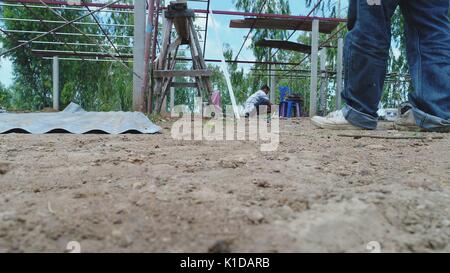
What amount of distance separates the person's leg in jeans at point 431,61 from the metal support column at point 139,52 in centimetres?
255

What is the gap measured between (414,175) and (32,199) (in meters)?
1.01

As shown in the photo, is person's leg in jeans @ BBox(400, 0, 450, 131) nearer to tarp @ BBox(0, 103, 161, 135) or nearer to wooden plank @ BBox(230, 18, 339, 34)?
tarp @ BBox(0, 103, 161, 135)

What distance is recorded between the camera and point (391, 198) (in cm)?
83

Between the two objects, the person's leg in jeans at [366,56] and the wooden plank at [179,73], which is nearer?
the person's leg in jeans at [366,56]

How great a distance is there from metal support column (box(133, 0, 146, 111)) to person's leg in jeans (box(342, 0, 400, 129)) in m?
2.23

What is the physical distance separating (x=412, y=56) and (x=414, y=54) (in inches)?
0.8

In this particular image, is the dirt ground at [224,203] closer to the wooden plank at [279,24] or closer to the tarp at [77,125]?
the tarp at [77,125]

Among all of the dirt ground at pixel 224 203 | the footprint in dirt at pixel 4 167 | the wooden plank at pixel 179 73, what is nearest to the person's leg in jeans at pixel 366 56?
the dirt ground at pixel 224 203

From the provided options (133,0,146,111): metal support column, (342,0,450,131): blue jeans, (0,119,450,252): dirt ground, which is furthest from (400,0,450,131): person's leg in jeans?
(133,0,146,111): metal support column

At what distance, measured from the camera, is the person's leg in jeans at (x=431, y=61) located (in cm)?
217

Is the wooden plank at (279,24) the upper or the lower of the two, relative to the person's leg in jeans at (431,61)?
upper

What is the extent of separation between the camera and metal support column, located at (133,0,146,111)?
3.88 m

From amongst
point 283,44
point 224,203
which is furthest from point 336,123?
point 283,44
